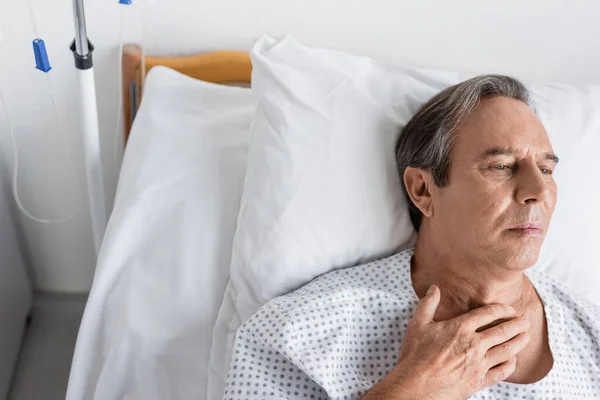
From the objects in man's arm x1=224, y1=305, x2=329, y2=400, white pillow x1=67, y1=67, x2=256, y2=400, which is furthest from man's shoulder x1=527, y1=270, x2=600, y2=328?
white pillow x1=67, y1=67, x2=256, y2=400

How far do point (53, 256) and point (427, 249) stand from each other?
1.10 metres

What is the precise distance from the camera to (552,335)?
1309mm

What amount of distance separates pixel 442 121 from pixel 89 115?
658 mm

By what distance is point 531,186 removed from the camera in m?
1.21

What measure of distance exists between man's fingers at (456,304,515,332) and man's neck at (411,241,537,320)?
35 mm

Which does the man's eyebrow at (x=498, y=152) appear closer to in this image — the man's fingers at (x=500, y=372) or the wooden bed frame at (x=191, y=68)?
the man's fingers at (x=500, y=372)

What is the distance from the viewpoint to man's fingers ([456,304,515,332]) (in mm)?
1205

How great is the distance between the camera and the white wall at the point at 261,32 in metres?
1.55

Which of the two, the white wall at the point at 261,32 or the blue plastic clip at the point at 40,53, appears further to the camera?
the white wall at the point at 261,32

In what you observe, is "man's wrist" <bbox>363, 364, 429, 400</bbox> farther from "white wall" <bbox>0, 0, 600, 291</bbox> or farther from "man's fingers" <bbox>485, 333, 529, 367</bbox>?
"white wall" <bbox>0, 0, 600, 291</bbox>

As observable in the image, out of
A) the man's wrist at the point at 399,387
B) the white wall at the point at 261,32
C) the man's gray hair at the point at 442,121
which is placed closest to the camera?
the man's wrist at the point at 399,387

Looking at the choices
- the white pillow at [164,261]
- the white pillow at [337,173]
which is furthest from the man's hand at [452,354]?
the white pillow at [164,261]

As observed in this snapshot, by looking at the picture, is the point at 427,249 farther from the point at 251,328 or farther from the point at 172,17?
the point at 172,17

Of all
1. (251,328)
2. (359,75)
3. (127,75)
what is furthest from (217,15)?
(251,328)
